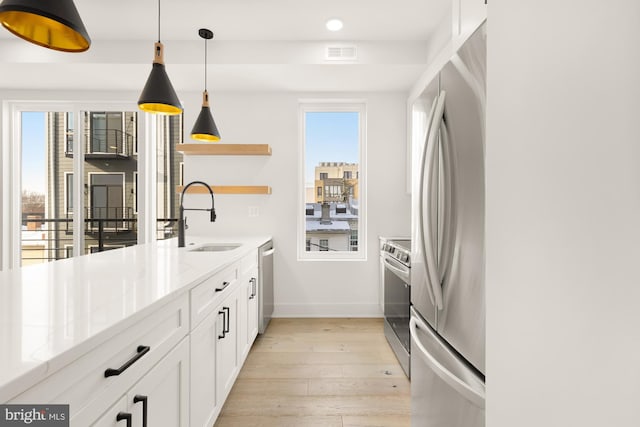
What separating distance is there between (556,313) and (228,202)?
3693 millimetres

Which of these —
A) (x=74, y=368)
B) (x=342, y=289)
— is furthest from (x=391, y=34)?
(x=74, y=368)

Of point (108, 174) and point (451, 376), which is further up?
point (108, 174)

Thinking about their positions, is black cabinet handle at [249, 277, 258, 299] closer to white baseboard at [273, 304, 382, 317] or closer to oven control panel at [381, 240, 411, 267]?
white baseboard at [273, 304, 382, 317]

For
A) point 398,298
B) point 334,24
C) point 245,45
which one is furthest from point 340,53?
point 398,298

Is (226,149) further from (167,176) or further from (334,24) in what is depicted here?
(334,24)

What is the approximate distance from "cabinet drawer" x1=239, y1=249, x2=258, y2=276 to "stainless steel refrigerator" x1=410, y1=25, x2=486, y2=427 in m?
1.45

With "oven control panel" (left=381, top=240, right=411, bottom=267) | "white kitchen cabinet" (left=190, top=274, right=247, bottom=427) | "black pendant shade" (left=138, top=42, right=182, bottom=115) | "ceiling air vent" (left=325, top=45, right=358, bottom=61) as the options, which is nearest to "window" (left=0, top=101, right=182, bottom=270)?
"ceiling air vent" (left=325, top=45, right=358, bottom=61)

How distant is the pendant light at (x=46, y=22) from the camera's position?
111 cm

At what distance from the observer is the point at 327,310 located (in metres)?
3.88

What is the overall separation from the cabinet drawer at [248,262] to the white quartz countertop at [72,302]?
0.51 metres

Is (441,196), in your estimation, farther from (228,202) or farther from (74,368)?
(228,202)

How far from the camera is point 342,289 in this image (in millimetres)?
3910

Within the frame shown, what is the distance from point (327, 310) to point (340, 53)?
266cm

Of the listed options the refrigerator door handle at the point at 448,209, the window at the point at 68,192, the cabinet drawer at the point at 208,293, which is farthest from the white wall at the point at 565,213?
the window at the point at 68,192
